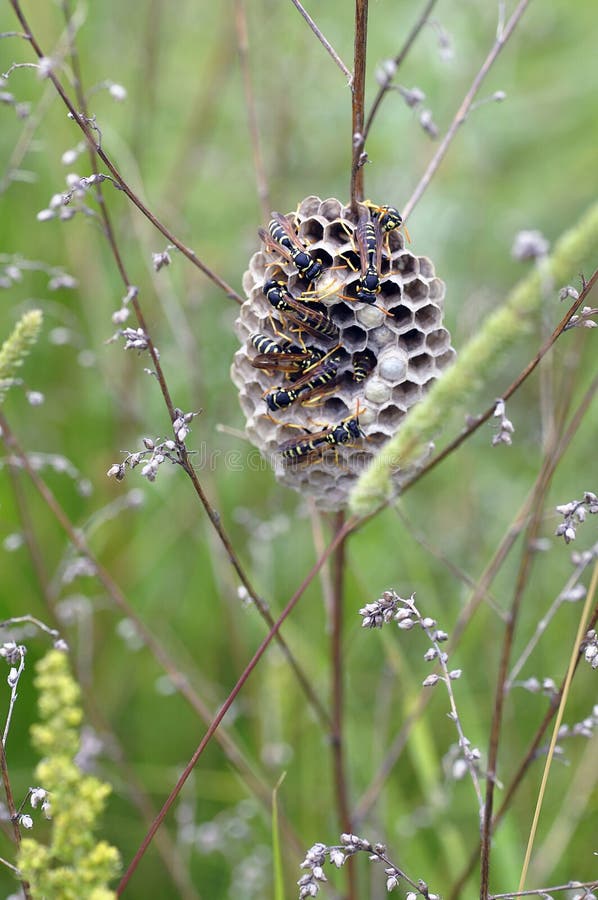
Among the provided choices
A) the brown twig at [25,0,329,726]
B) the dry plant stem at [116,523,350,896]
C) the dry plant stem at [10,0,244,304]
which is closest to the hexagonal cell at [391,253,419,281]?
the dry plant stem at [10,0,244,304]

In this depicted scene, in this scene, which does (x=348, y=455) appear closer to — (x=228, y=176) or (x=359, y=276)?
(x=359, y=276)

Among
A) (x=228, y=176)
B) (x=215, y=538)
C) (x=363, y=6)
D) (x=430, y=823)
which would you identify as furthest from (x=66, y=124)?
(x=430, y=823)

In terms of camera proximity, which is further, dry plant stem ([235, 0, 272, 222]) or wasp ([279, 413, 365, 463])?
dry plant stem ([235, 0, 272, 222])

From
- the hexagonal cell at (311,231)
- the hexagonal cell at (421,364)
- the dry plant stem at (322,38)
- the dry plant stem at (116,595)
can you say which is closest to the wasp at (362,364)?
the hexagonal cell at (421,364)

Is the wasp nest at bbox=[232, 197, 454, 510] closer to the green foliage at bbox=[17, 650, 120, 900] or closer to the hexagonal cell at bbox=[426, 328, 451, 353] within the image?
the hexagonal cell at bbox=[426, 328, 451, 353]

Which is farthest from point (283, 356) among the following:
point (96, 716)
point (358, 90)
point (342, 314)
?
point (96, 716)

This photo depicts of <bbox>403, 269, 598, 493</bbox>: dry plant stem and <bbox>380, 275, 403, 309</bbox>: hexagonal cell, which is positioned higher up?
<bbox>380, 275, 403, 309</bbox>: hexagonal cell

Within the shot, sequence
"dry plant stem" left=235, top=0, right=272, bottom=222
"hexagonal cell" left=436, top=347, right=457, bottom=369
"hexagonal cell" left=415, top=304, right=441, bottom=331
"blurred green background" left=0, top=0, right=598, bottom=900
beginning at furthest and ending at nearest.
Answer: "blurred green background" left=0, top=0, right=598, bottom=900, "dry plant stem" left=235, top=0, right=272, bottom=222, "hexagonal cell" left=436, top=347, right=457, bottom=369, "hexagonal cell" left=415, top=304, right=441, bottom=331
